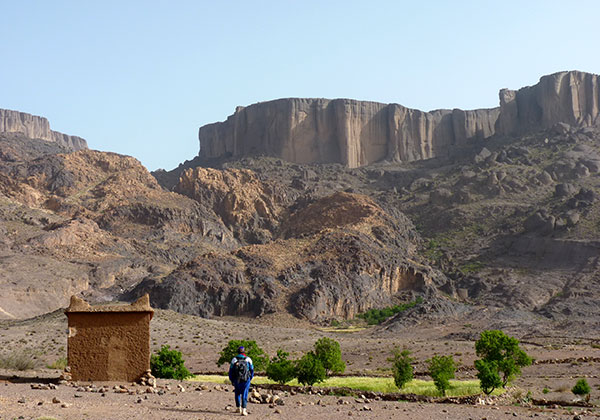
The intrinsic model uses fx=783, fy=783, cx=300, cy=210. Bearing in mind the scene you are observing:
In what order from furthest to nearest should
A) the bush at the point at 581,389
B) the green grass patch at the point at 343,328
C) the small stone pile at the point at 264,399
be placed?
the green grass patch at the point at 343,328 → the bush at the point at 581,389 → the small stone pile at the point at 264,399

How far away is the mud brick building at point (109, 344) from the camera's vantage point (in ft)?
79.7

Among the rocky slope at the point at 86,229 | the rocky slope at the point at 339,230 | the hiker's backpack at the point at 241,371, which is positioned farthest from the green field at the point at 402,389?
the rocky slope at the point at 86,229

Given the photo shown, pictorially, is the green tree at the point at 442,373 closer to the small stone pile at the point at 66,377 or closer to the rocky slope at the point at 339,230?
the small stone pile at the point at 66,377

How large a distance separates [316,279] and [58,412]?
7044 cm

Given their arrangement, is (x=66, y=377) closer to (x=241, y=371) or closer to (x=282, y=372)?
(x=241, y=371)

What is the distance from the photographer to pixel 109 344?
80.0ft

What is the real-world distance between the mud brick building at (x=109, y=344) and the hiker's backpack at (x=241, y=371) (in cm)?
676

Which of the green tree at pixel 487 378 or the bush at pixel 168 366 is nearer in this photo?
the green tree at pixel 487 378

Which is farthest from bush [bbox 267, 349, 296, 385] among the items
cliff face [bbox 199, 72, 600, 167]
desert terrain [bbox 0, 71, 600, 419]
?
cliff face [bbox 199, 72, 600, 167]

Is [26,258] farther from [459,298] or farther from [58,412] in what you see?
[58,412]

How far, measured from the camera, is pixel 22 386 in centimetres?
2161

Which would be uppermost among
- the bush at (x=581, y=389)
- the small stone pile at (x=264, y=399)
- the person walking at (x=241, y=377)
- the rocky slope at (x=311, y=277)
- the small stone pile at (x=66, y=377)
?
the rocky slope at (x=311, y=277)

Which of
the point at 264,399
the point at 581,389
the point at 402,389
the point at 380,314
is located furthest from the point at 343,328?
the point at 264,399

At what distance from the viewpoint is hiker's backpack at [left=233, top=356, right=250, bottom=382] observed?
18141mm
